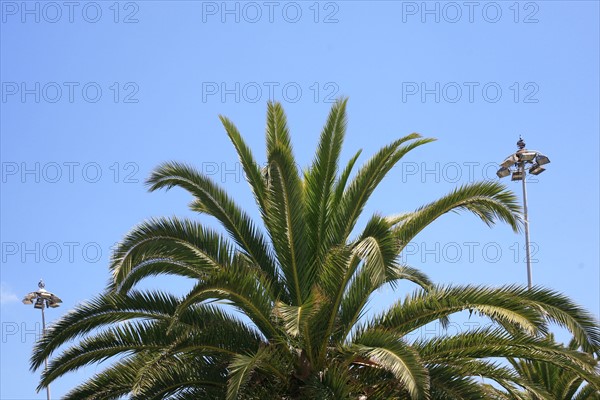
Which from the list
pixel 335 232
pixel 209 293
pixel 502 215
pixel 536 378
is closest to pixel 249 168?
pixel 335 232

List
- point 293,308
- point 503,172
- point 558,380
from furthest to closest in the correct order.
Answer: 1. point 503,172
2. point 558,380
3. point 293,308

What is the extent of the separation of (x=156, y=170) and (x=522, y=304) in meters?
5.79

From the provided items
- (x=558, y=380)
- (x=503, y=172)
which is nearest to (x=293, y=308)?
(x=558, y=380)

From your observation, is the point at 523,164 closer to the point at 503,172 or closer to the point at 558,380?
the point at 503,172

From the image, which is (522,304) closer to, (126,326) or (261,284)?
(261,284)

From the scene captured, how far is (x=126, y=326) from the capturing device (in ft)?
49.2

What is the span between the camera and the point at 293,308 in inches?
515

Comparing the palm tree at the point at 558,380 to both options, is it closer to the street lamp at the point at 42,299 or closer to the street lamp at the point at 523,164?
the street lamp at the point at 523,164

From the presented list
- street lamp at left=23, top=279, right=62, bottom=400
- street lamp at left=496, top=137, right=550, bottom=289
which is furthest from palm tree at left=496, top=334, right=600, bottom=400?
street lamp at left=23, top=279, right=62, bottom=400

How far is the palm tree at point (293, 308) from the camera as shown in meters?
13.9

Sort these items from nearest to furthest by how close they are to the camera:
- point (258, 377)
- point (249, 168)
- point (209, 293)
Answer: point (209, 293) → point (258, 377) → point (249, 168)

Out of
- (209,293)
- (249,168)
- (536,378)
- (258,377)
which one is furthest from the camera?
(536,378)

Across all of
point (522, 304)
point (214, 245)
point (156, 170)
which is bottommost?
point (522, 304)

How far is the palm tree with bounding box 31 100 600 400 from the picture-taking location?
13.9 meters
